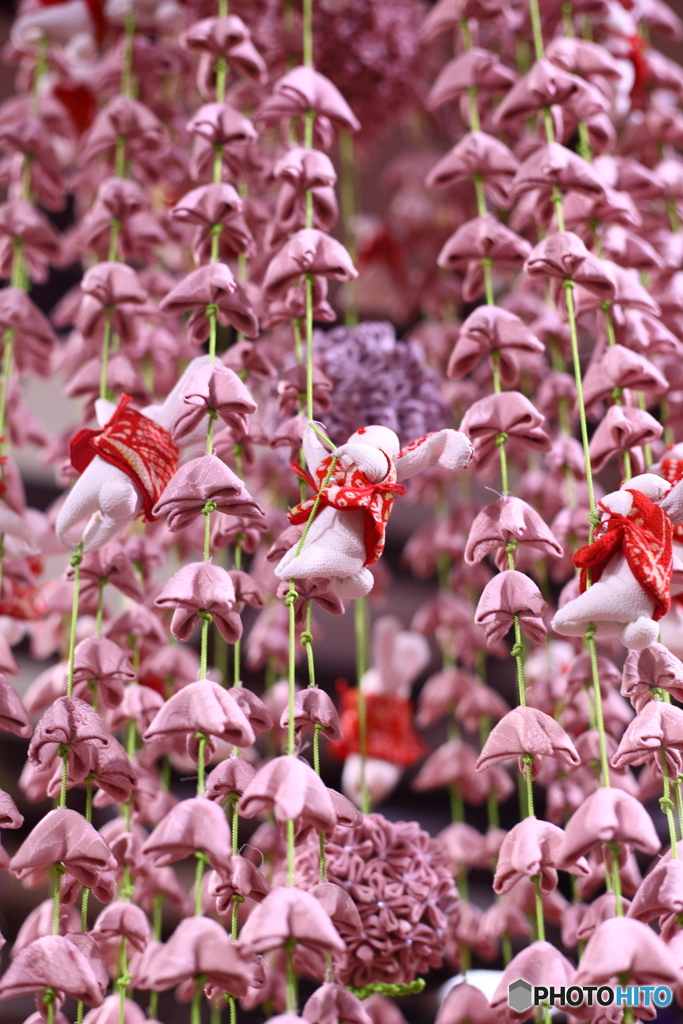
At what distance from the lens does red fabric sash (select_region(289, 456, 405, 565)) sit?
62 cm

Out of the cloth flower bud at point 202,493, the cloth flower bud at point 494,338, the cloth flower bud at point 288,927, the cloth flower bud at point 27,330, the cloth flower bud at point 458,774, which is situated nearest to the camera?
the cloth flower bud at point 288,927

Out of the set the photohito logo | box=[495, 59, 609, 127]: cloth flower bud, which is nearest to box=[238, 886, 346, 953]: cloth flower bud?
the photohito logo

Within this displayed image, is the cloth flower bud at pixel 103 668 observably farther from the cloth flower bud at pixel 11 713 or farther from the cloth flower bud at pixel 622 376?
the cloth flower bud at pixel 622 376

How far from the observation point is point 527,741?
1.94 ft

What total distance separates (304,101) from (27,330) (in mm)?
269

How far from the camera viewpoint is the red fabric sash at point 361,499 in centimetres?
62

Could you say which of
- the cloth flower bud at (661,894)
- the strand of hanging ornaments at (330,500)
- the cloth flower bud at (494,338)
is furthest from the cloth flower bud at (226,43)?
the cloth flower bud at (661,894)

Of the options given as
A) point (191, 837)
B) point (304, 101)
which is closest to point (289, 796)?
point (191, 837)

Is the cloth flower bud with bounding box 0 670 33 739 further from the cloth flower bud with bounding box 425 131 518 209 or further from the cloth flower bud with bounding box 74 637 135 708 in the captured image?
the cloth flower bud with bounding box 425 131 518 209

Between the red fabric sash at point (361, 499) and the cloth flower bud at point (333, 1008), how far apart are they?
0.72 feet

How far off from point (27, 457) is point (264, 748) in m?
0.55

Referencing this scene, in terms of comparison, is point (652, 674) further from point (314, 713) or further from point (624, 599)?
point (314, 713)

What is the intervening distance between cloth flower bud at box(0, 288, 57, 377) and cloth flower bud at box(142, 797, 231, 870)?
0.44m

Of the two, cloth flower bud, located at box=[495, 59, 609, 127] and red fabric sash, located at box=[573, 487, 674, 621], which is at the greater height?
cloth flower bud, located at box=[495, 59, 609, 127]
